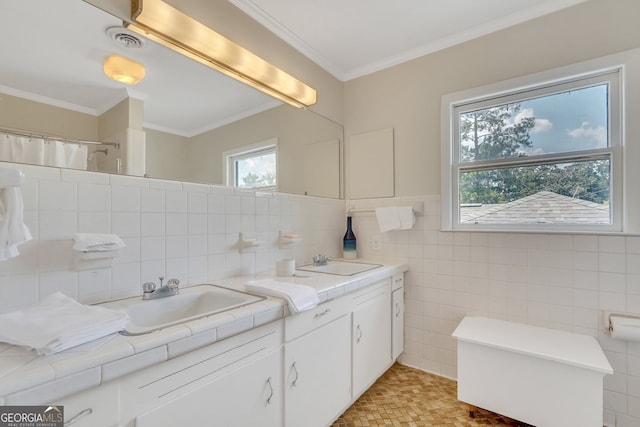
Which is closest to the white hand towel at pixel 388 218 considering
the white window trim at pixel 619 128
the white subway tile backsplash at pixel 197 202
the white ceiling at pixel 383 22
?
the white window trim at pixel 619 128

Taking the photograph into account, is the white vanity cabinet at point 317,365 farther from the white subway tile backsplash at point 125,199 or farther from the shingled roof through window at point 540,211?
the shingled roof through window at point 540,211

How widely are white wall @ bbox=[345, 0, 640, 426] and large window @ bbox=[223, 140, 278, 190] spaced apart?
3.04 ft

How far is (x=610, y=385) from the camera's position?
164 cm

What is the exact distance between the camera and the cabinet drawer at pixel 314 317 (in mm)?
1268

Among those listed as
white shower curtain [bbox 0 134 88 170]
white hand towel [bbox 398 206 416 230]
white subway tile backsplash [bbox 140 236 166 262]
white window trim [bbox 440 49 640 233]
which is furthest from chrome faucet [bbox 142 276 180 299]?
white window trim [bbox 440 49 640 233]

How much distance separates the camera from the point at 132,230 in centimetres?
127

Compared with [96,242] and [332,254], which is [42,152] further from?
[332,254]

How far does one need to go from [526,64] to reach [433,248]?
139cm

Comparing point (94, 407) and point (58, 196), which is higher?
point (58, 196)

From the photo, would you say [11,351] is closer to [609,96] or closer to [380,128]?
[380,128]

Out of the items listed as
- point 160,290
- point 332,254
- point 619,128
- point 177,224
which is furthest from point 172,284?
point 619,128

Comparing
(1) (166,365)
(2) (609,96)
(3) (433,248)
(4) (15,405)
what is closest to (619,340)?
(3) (433,248)

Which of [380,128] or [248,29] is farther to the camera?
[380,128]

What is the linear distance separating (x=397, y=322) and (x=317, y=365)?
1.02 meters
